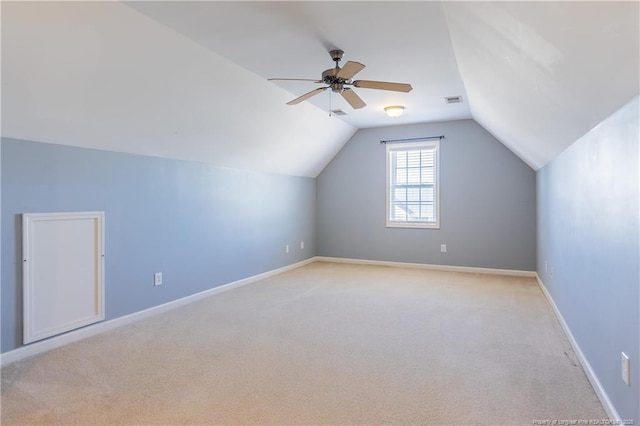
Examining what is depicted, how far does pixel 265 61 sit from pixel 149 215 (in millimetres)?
1900

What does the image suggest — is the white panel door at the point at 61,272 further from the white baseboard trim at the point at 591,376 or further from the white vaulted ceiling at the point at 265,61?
the white baseboard trim at the point at 591,376

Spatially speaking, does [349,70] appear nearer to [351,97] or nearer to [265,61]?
[351,97]

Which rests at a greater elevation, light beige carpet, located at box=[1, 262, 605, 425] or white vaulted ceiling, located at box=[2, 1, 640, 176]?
white vaulted ceiling, located at box=[2, 1, 640, 176]

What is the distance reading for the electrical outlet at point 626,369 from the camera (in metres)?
1.66

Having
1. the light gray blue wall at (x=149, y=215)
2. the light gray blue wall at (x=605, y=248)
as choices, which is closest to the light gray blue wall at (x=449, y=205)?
Result: the light gray blue wall at (x=149, y=215)

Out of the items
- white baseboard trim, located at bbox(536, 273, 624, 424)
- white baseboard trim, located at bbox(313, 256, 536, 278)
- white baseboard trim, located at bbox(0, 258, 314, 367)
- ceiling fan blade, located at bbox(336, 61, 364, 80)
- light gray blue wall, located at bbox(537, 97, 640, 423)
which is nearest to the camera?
light gray blue wall, located at bbox(537, 97, 640, 423)

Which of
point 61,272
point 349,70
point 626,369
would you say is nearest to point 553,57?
point 349,70

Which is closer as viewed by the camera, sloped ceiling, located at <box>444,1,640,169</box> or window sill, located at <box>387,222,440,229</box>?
sloped ceiling, located at <box>444,1,640,169</box>

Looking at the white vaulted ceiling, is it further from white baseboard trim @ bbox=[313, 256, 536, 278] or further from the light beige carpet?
white baseboard trim @ bbox=[313, 256, 536, 278]

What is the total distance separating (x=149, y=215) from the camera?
12.1ft

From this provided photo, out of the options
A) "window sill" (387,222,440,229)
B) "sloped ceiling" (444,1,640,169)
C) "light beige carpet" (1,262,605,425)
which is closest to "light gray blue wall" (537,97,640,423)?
"sloped ceiling" (444,1,640,169)

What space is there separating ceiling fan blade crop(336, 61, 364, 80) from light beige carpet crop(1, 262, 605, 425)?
208cm

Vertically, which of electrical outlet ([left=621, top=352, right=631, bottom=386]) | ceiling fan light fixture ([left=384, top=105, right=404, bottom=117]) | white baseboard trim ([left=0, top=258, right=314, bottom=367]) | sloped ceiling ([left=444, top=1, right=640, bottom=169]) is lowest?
white baseboard trim ([left=0, top=258, right=314, bottom=367])

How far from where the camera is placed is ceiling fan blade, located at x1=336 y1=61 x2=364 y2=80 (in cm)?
253
